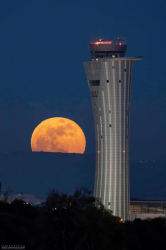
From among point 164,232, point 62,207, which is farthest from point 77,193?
point 164,232

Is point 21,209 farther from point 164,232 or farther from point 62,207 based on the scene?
point 62,207

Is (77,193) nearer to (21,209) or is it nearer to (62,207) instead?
(62,207)

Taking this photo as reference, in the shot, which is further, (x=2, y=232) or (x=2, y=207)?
(x=2, y=207)

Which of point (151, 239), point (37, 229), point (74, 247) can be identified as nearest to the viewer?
point (74, 247)

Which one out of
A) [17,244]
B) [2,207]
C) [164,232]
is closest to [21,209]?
[2,207]

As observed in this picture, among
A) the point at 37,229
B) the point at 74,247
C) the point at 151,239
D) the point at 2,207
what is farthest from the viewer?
the point at 2,207

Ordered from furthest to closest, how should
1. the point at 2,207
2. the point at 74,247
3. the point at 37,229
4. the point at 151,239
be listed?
1. the point at 2,207
2. the point at 151,239
3. the point at 37,229
4. the point at 74,247

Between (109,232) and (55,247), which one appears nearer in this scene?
(55,247)

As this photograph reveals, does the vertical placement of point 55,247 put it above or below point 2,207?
below
